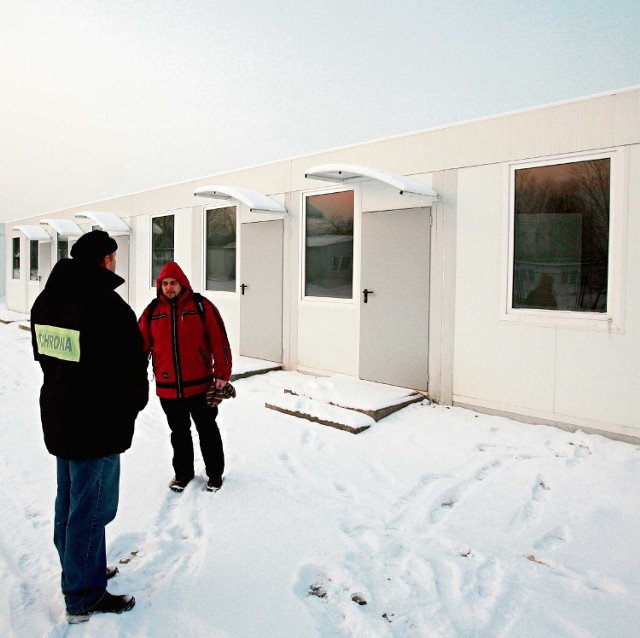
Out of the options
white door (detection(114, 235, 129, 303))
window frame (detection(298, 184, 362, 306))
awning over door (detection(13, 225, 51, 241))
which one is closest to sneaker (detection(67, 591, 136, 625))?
window frame (detection(298, 184, 362, 306))

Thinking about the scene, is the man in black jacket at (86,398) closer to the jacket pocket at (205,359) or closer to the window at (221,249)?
the jacket pocket at (205,359)

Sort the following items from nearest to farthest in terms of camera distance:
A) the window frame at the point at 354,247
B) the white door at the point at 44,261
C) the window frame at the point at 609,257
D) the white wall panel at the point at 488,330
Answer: the window frame at the point at 609,257, the white wall panel at the point at 488,330, the window frame at the point at 354,247, the white door at the point at 44,261

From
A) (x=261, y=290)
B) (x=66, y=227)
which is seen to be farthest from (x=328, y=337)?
(x=66, y=227)

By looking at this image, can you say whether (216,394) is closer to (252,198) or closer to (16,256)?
(252,198)

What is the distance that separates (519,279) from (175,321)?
3772mm

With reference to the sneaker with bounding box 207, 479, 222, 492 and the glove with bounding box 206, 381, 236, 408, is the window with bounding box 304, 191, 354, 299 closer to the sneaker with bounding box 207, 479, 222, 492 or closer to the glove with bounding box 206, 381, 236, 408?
the glove with bounding box 206, 381, 236, 408

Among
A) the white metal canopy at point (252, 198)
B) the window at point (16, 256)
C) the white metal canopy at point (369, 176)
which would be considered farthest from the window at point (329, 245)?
the window at point (16, 256)

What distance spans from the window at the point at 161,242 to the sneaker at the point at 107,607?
904cm

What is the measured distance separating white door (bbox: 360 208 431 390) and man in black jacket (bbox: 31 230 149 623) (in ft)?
15.1

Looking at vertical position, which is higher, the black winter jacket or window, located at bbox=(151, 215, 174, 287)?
window, located at bbox=(151, 215, 174, 287)

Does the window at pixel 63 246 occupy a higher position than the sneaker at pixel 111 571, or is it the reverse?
the window at pixel 63 246

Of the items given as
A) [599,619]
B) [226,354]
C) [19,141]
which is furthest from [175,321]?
[19,141]

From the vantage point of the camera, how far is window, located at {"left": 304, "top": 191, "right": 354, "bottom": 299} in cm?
777

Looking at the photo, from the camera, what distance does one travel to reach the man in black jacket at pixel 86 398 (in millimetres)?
2508
